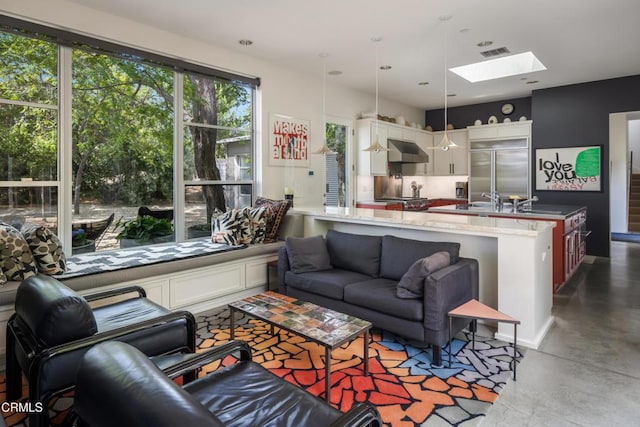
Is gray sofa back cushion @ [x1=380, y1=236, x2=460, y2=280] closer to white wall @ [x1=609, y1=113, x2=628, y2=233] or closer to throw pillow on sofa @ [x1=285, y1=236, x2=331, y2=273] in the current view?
throw pillow on sofa @ [x1=285, y1=236, x2=331, y2=273]

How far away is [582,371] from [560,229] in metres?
2.28

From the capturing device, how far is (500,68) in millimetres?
5848

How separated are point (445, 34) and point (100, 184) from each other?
13.0 feet

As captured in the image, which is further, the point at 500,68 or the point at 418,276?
the point at 500,68

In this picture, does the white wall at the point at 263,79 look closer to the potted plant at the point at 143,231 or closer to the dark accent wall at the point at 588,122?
the potted plant at the point at 143,231

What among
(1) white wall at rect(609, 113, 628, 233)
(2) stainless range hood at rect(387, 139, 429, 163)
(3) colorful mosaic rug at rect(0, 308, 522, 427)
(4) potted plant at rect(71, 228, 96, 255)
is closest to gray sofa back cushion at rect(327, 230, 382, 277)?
(3) colorful mosaic rug at rect(0, 308, 522, 427)

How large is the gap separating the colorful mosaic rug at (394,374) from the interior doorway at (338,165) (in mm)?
3577

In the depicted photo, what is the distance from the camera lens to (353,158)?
6820mm

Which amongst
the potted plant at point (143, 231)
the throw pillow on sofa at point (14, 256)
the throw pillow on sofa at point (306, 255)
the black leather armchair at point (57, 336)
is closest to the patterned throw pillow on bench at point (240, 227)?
the potted plant at point (143, 231)

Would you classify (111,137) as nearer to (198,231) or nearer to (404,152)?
(198,231)

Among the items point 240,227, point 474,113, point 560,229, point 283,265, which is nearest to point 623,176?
point 474,113

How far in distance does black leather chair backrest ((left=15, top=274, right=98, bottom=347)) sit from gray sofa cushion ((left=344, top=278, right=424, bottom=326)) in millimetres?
1833

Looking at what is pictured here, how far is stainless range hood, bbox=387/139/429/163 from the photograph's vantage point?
6991mm

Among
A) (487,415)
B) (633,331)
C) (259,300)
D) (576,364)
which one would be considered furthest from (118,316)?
(633,331)
